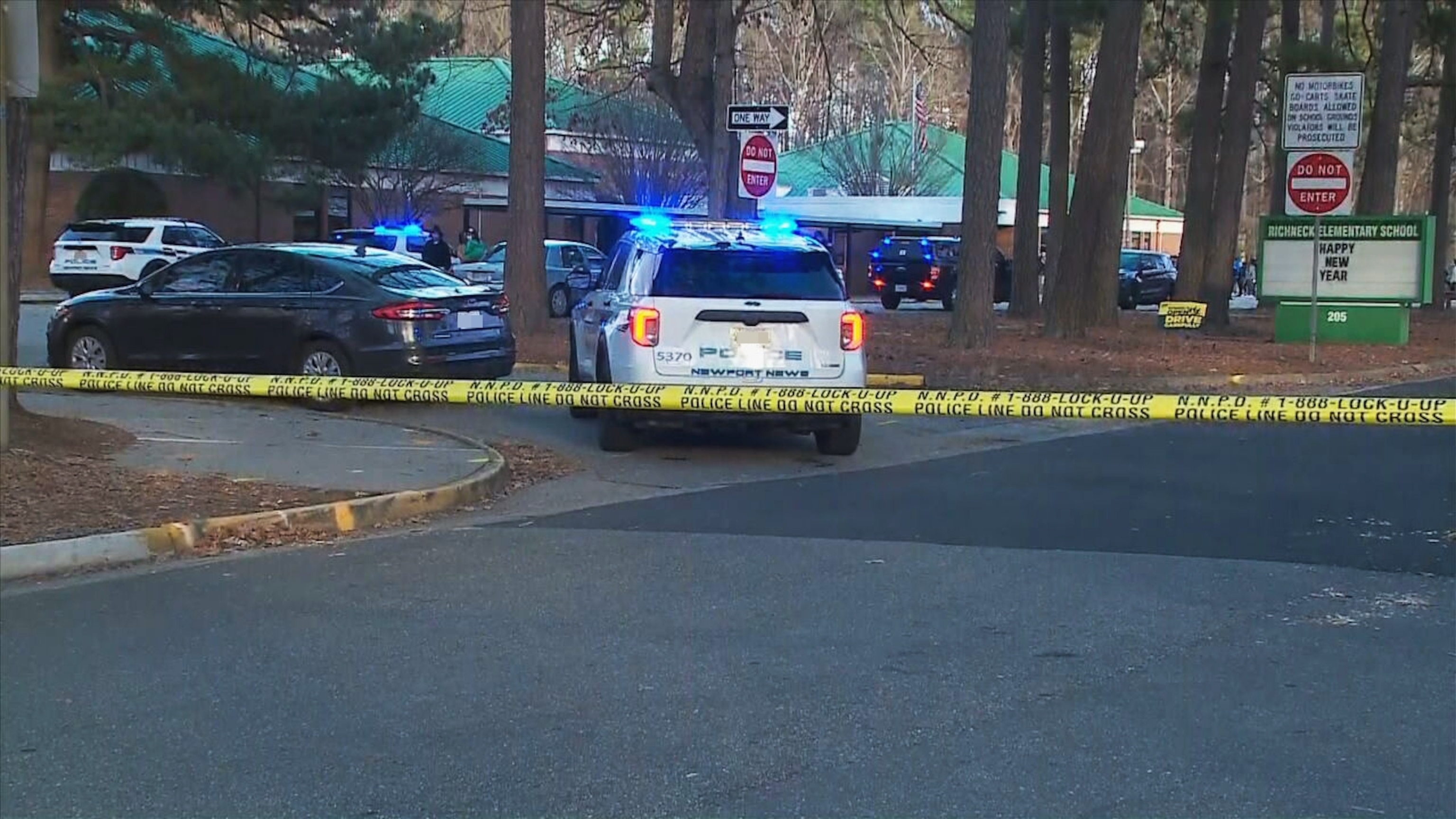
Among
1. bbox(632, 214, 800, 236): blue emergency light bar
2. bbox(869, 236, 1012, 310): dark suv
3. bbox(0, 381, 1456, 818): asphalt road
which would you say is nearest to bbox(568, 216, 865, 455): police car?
bbox(632, 214, 800, 236): blue emergency light bar

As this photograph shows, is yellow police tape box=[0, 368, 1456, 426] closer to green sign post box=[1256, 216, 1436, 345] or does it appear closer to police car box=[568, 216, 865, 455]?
police car box=[568, 216, 865, 455]

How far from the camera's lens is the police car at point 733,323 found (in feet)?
38.9

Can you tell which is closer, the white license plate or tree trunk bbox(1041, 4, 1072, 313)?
the white license plate

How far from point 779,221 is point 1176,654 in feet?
22.9

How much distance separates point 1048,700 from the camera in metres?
6.12

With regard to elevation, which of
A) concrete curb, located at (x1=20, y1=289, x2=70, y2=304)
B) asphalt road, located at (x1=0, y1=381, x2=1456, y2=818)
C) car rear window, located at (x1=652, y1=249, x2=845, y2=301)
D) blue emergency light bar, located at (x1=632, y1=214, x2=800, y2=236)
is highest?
blue emergency light bar, located at (x1=632, y1=214, x2=800, y2=236)

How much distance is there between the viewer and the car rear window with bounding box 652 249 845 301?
12.0 m

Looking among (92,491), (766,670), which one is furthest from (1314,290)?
(766,670)

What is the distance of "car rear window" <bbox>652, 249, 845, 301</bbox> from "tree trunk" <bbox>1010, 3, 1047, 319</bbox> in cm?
1842

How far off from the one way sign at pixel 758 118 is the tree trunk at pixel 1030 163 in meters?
13.0

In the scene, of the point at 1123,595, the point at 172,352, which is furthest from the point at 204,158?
the point at 1123,595

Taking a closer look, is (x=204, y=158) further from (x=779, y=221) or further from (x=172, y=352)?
(x=779, y=221)

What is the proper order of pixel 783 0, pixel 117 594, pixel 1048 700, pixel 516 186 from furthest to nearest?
1. pixel 783 0
2. pixel 516 186
3. pixel 117 594
4. pixel 1048 700

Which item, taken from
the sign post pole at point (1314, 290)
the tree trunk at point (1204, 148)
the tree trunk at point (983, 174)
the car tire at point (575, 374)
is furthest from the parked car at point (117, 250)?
the sign post pole at point (1314, 290)
